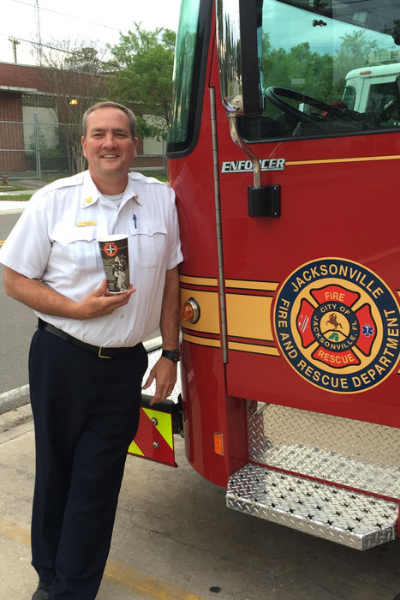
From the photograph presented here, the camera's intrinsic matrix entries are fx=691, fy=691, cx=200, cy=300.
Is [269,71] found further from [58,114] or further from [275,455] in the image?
[58,114]

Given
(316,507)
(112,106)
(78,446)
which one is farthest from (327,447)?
(112,106)

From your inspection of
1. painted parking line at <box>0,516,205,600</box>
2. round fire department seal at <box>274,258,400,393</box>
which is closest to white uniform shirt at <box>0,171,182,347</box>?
round fire department seal at <box>274,258,400,393</box>

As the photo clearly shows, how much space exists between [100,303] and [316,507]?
1152mm

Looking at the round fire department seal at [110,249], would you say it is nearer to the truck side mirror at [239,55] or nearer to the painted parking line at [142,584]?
the truck side mirror at [239,55]

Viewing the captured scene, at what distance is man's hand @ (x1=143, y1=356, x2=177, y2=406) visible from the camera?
300 centimetres

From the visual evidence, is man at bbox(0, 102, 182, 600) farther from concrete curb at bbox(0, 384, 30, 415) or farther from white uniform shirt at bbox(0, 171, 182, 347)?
concrete curb at bbox(0, 384, 30, 415)

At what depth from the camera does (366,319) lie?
8.28ft

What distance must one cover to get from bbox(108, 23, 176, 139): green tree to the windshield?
3116cm

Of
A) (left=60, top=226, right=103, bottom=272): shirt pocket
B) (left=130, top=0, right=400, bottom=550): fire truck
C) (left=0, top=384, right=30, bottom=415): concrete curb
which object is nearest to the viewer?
(left=130, top=0, right=400, bottom=550): fire truck

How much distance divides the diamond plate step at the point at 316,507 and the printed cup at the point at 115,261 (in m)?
1.01

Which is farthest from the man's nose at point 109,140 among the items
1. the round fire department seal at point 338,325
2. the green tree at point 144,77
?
the green tree at point 144,77

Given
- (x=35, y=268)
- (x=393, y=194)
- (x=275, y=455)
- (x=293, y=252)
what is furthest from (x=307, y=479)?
(x=35, y=268)

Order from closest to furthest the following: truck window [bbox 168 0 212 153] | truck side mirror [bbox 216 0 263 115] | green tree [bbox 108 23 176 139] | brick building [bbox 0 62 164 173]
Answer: truck side mirror [bbox 216 0 263 115]
truck window [bbox 168 0 212 153]
brick building [bbox 0 62 164 173]
green tree [bbox 108 23 176 139]

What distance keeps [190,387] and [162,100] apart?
32584 mm
